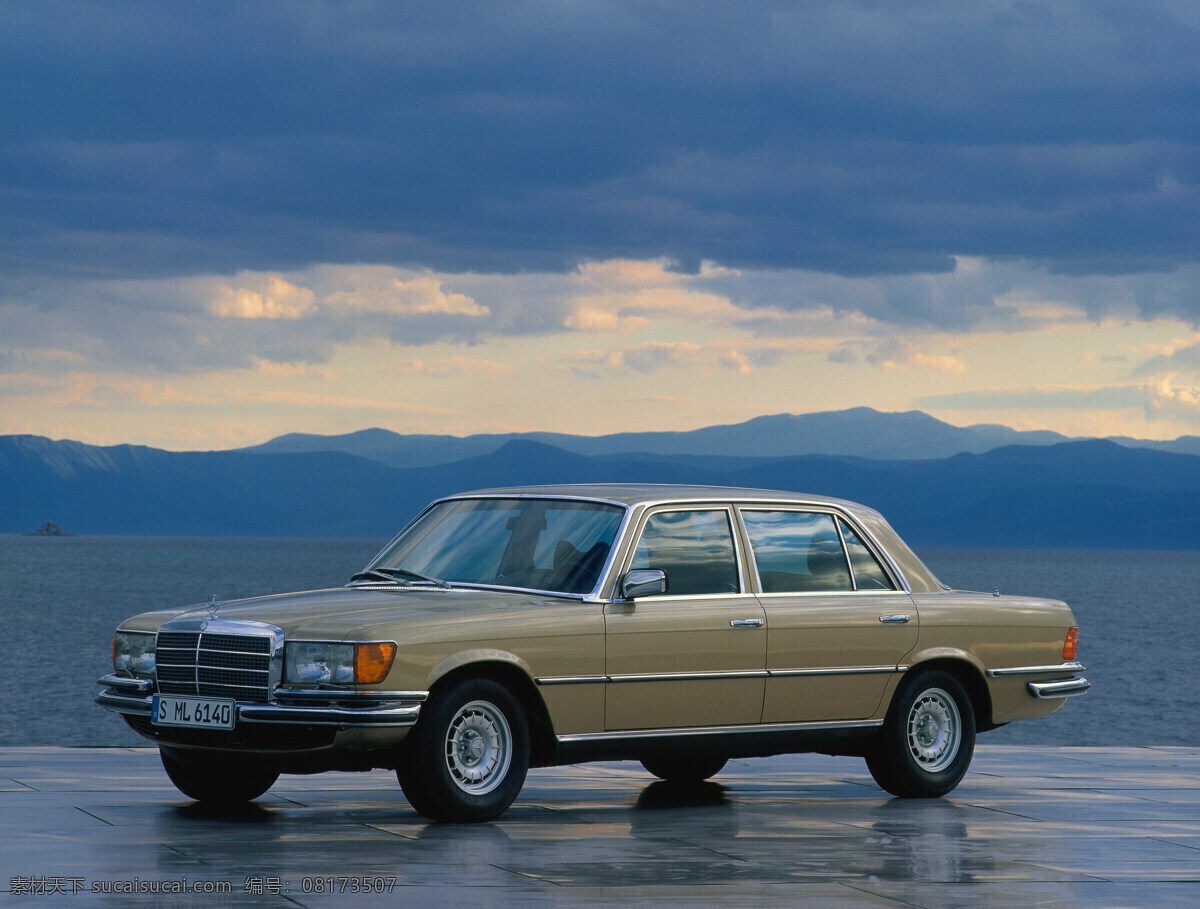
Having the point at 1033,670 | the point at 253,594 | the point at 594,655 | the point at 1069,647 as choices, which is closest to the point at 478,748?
the point at 594,655

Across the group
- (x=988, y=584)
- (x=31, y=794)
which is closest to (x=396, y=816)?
(x=31, y=794)

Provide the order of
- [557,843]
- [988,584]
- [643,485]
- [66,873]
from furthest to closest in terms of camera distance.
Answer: [988,584] → [643,485] → [557,843] → [66,873]

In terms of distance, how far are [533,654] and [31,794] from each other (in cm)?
338

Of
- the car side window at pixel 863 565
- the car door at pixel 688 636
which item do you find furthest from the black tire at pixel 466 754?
the car side window at pixel 863 565

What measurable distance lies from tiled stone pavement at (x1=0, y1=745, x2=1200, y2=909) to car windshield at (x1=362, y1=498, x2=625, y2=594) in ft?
4.46

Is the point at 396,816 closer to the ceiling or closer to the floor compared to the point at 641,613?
closer to the floor

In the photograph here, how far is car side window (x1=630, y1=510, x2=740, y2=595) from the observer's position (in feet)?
34.2

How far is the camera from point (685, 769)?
482 inches

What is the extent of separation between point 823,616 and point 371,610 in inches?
115

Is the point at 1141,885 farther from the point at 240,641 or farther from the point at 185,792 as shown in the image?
the point at 185,792

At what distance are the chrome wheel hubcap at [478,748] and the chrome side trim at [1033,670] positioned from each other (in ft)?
12.0

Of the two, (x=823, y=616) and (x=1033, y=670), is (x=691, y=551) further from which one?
(x=1033, y=670)

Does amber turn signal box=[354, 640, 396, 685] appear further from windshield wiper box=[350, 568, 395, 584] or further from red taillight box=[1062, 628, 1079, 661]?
red taillight box=[1062, 628, 1079, 661]

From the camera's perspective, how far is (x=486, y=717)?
961cm
